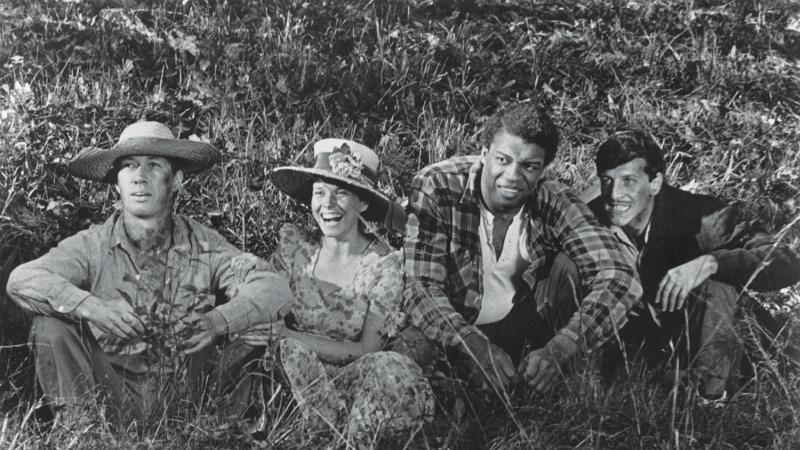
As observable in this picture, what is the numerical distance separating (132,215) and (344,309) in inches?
47.2

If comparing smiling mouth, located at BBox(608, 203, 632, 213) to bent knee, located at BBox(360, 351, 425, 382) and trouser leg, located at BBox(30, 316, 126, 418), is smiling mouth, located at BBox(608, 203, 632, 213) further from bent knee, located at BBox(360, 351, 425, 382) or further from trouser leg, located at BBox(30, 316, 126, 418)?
trouser leg, located at BBox(30, 316, 126, 418)

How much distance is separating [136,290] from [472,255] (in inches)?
67.6

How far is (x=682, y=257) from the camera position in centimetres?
511

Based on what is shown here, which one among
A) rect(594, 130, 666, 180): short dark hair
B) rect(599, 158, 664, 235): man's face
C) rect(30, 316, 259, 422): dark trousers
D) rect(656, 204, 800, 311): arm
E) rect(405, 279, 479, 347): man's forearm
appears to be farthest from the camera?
rect(594, 130, 666, 180): short dark hair

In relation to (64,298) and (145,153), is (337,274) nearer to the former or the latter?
(145,153)

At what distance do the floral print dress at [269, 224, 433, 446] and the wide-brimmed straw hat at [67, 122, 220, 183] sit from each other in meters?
0.62

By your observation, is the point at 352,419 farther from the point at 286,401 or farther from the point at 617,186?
the point at 617,186

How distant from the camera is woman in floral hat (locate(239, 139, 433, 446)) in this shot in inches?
175

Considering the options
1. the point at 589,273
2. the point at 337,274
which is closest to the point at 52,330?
the point at 337,274

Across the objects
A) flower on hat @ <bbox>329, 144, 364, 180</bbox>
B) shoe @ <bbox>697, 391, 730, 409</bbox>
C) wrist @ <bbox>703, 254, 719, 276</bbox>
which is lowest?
shoe @ <bbox>697, 391, 730, 409</bbox>

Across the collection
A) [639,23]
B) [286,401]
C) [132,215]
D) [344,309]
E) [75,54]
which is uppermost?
[639,23]

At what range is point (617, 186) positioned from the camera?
5250mm

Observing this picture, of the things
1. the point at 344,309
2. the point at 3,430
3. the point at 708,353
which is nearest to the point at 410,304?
the point at 344,309

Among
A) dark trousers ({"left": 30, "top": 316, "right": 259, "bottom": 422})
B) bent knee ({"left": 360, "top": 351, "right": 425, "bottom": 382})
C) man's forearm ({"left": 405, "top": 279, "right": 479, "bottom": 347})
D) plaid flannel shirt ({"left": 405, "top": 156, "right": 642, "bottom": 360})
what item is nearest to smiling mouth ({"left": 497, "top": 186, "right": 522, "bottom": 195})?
plaid flannel shirt ({"left": 405, "top": 156, "right": 642, "bottom": 360})
